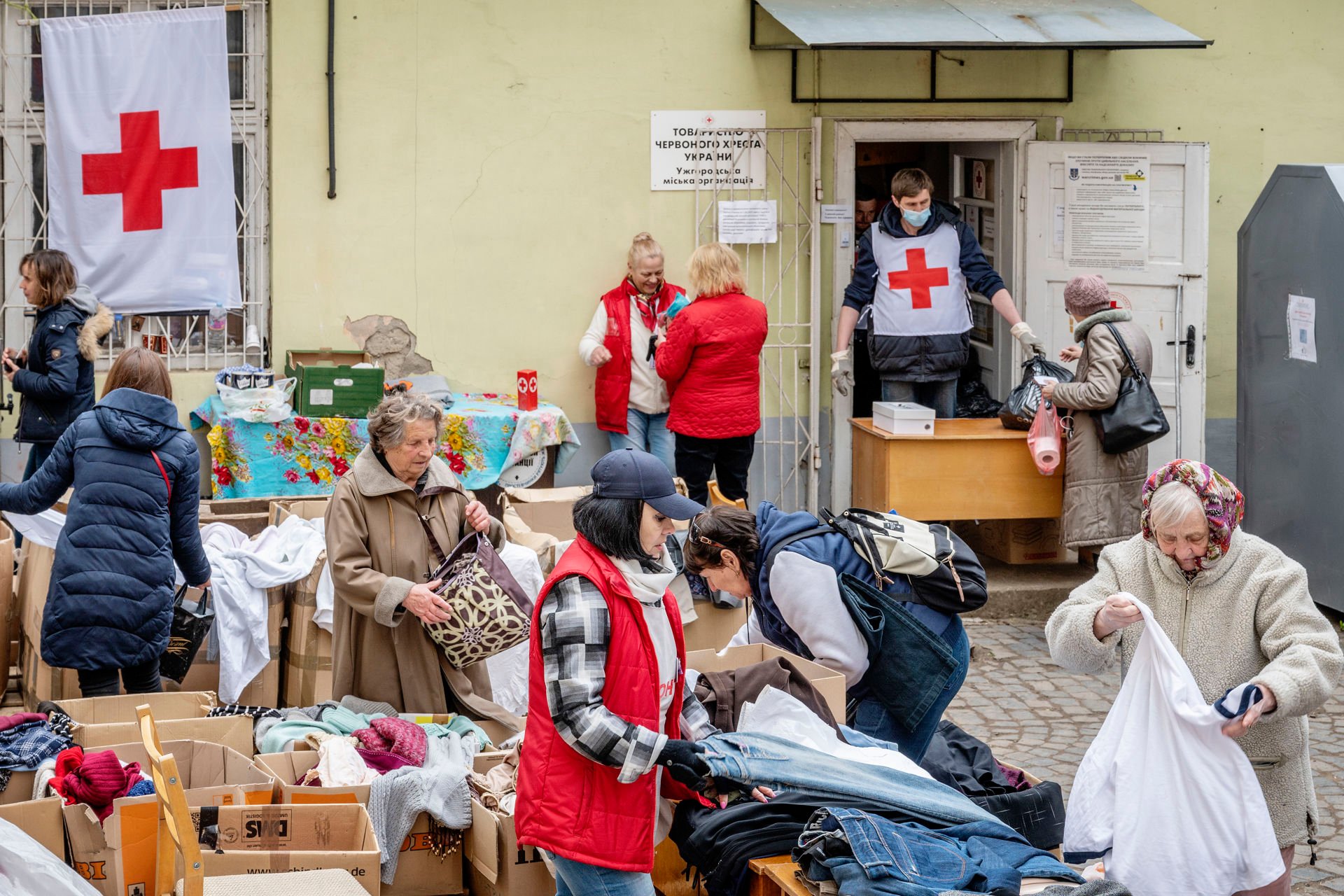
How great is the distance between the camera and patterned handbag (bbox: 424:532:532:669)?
15.3ft

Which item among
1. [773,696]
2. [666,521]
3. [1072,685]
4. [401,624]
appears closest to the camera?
[666,521]

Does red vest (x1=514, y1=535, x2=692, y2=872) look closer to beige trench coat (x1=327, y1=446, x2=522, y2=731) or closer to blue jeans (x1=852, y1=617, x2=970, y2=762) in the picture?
blue jeans (x1=852, y1=617, x2=970, y2=762)

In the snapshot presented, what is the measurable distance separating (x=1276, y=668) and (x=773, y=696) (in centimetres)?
120

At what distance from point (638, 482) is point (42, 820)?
1837mm

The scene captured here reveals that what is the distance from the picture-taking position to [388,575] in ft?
15.6

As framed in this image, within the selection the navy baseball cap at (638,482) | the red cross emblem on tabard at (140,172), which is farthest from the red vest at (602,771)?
the red cross emblem on tabard at (140,172)

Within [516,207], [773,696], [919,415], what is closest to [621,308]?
[516,207]

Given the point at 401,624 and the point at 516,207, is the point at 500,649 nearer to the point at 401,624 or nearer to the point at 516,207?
the point at 401,624

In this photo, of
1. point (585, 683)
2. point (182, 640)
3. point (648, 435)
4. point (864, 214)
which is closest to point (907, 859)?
point (585, 683)

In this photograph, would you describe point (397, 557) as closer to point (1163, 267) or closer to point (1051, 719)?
point (1051, 719)

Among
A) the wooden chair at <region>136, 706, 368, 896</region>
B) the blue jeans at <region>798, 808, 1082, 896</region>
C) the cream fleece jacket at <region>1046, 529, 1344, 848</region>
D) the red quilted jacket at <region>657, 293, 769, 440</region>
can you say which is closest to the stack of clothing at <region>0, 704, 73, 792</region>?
the wooden chair at <region>136, 706, 368, 896</region>

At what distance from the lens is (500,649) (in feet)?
15.9

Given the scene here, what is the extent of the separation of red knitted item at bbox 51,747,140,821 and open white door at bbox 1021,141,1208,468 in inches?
241

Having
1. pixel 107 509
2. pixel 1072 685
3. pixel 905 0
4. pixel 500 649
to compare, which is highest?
pixel 905 0
